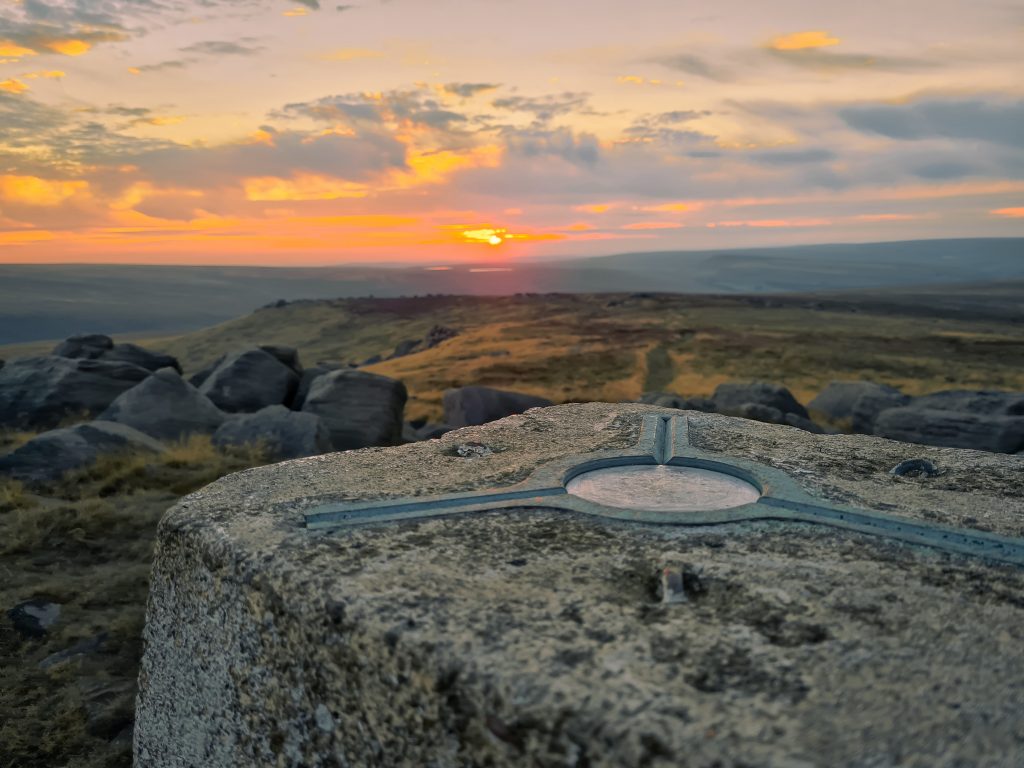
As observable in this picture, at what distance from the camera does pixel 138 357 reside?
717 inches

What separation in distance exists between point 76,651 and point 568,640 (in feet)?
13.8

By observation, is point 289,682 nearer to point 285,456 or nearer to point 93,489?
point 93,489

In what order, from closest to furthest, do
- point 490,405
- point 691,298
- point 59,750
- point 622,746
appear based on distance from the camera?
1. point 622,746
2. point 59,750
3. point 490,405
4. point 691,298

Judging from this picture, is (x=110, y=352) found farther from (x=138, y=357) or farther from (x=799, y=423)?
(x=799, y=423)

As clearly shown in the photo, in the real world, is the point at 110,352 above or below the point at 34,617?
above

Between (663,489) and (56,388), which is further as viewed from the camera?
(56,388)

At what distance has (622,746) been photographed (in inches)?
80.7

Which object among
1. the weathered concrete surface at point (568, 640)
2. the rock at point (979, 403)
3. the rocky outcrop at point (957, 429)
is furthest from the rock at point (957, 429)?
the weathered concrete surface at point (568, 640)

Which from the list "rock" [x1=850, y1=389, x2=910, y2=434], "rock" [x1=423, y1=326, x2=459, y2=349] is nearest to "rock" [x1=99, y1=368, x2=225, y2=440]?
"rock" [x1=850, y1=389, x2=910, y2=434]

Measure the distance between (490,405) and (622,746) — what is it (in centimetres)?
1319

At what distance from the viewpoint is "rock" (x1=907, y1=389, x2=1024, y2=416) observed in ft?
44.0

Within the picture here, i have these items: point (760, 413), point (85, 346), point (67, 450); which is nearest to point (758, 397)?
point (760, 413)

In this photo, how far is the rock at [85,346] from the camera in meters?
18.8

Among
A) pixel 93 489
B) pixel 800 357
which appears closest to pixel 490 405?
pixel 93 489
